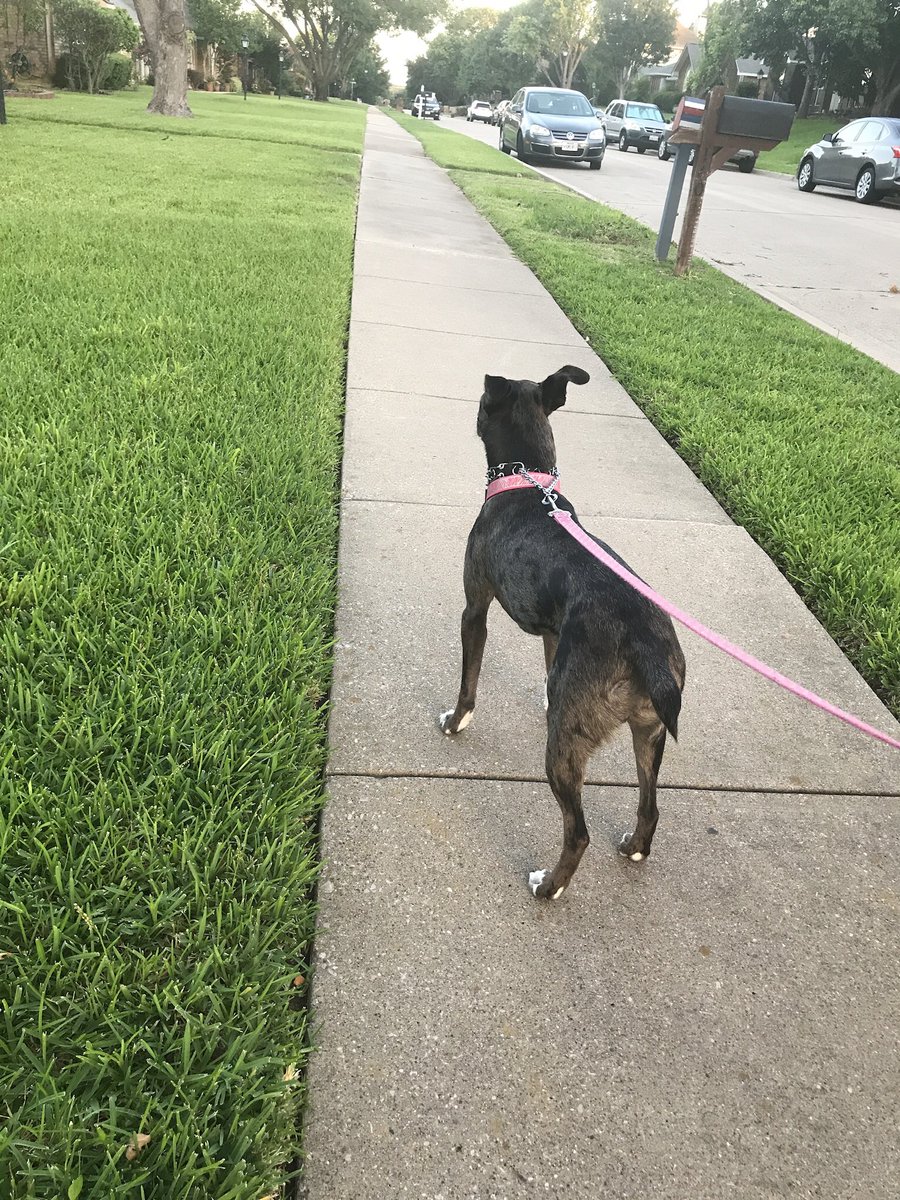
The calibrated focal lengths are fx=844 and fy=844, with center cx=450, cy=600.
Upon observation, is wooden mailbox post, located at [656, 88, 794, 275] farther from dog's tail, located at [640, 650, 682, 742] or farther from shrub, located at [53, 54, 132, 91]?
shrub, located at [53, 54, 132, 91]

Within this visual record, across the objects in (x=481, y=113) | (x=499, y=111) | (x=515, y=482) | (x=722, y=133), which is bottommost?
(x=515, y=482)

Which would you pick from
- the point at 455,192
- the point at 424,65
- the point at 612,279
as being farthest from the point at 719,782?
the point at 424,65

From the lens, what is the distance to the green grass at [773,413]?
371 centimetres

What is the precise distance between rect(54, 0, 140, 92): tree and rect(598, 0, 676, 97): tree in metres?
57.6

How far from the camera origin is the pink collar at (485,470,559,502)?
2455 millimetres

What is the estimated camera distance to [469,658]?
8.63 ft

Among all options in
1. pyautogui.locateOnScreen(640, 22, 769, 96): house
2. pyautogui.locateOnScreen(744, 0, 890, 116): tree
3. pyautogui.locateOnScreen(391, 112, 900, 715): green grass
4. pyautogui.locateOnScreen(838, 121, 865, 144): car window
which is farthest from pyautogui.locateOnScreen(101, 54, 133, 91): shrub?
pyautogui.locateOnScreen(391, 112, 900, 715): green grass

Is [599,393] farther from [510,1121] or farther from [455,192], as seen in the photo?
[455,192]

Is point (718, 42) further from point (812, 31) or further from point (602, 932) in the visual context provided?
point (602, 932)

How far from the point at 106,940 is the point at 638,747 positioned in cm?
131

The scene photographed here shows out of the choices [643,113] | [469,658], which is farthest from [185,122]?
[469,658]

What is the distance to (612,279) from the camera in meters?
8.97

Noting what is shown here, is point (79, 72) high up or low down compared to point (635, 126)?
down

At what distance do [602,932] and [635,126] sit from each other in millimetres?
39555
